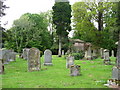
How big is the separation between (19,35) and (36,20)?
1281 cm

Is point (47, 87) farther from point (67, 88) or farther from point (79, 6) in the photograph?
point (79, 6)

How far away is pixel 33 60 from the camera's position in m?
14.3

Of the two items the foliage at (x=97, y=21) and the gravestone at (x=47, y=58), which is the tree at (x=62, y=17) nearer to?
the foliage at (x=97, y=21)

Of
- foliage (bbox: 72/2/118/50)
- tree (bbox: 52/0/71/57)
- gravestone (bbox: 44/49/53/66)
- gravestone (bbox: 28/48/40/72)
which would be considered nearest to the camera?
gravestone (bbox: 28/48/40/72)

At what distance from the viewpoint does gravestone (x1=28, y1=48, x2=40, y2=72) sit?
46.4 feet

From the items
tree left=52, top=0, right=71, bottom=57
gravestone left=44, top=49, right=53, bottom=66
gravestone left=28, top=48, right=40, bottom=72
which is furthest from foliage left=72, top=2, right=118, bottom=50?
gravestone left=28, top=48, right=40, bottom=72

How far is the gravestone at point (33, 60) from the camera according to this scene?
14141mm

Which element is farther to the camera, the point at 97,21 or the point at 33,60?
the point at 97,21

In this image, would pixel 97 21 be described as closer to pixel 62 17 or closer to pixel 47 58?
pixel 62 17

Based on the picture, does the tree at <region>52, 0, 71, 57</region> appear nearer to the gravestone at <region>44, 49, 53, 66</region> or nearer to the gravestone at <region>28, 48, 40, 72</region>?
the gravestone at <region>44, 49, 53, 66</region>

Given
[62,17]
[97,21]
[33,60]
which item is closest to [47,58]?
[33,60]

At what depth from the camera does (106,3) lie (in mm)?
29875

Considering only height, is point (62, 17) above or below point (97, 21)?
above

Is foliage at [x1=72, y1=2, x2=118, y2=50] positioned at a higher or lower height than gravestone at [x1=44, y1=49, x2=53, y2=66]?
higher
